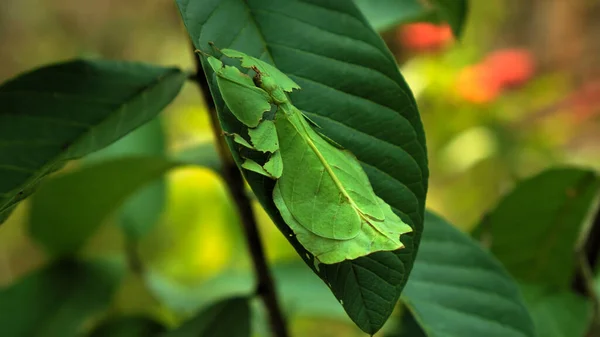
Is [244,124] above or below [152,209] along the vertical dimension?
above

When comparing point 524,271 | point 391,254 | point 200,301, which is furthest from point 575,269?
point 200,301

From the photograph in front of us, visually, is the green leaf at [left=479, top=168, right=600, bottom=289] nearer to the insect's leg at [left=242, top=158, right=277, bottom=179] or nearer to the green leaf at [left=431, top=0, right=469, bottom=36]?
the green leaf at [left=431, top=0, right=469, bottom=36]

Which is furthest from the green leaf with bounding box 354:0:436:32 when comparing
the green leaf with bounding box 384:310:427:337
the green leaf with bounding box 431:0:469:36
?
the green leaf with bounding box 384:310:427:337

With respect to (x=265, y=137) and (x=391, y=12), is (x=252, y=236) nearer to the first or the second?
(x=265, y=137)

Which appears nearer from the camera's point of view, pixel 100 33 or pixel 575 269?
pixel 575 269

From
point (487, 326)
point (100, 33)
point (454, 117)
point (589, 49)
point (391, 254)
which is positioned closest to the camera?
point (391, 254)

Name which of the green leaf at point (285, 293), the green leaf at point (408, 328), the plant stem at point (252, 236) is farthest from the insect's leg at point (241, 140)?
the green leaf at point (285, 293)

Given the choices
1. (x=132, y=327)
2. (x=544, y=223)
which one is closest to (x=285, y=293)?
(x=132, y=327)

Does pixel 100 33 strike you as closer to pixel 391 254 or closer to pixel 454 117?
pixel 454 117

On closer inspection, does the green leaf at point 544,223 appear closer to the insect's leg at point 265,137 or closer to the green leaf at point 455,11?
the green leaf at point 455,11
